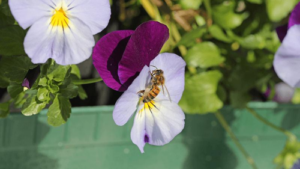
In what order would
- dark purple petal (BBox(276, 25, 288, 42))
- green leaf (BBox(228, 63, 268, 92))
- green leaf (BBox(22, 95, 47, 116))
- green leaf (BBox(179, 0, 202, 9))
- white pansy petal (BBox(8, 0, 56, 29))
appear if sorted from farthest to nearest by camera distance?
1. green leaf (BBox(228, 63, 268, 92))
2. green leaf (BBox(179, 0, 202, 9))
3. dark purple petal (BBox(276, 25, 288, 42))
4. green leaf (BBox(22, 95, 47, 116))
5. white pansy petal (BBox(8, 0, 56, 29))

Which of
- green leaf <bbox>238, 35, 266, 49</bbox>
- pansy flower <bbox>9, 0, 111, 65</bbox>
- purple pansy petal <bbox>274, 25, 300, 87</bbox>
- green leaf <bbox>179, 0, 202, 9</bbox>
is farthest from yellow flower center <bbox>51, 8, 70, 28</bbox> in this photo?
green leaf <bbox>238, 35, 266, 49</bbox>

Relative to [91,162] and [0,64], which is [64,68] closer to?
[0,64]

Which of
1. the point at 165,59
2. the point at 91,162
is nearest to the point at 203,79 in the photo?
the point at 91,162

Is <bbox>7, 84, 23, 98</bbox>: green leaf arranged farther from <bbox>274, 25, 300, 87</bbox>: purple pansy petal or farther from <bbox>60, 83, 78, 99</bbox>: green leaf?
<bbox>274, 25, 300, 87</bbox>: purple pansy petal

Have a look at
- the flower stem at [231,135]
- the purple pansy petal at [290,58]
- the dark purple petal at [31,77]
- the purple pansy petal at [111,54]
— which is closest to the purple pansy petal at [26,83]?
the dark purple petal at [31,77]

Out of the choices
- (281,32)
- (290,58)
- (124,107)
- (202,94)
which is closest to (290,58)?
(290,58)

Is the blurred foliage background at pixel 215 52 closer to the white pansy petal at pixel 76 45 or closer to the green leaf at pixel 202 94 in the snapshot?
the green leaf at pixel 202 94
